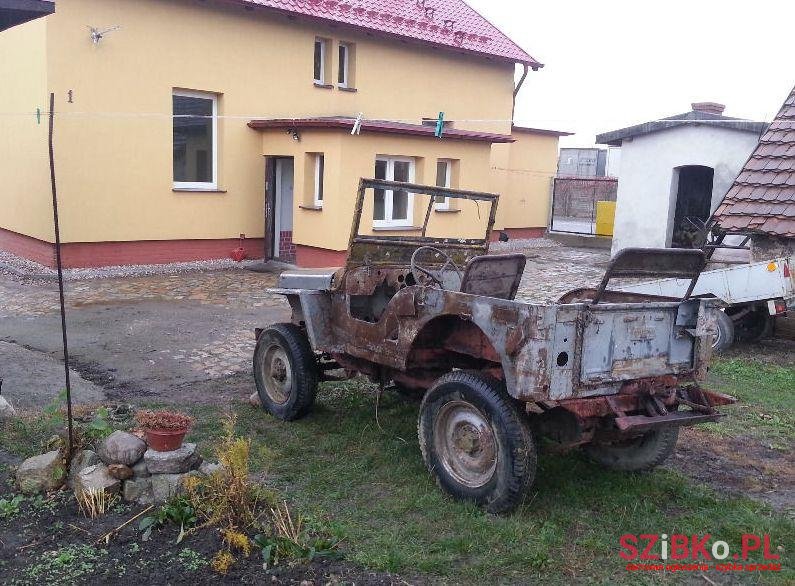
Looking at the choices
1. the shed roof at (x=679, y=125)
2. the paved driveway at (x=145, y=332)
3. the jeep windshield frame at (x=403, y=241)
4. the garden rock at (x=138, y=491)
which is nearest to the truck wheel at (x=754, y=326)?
the paved driveway at (x=145, y=332)

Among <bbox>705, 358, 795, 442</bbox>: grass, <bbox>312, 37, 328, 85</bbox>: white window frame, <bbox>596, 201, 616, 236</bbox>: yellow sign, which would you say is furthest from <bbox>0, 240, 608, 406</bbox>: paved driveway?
<bbox>596, 201, 616, 236</bbox>: yellow sign

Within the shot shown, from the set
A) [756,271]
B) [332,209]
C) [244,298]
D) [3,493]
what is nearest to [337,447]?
[3,493]

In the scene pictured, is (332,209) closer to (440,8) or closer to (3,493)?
(440,8)

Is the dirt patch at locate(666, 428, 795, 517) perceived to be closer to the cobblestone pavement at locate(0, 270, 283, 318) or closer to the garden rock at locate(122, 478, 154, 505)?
the garden rock at locate(122, 478, 154, 505)

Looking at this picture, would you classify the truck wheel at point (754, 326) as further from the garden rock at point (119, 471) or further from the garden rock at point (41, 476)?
the garden rock at point (41, 476)

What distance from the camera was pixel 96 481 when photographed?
15.2ft

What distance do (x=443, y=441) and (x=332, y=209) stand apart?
10.7 meters

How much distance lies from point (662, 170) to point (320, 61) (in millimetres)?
7899

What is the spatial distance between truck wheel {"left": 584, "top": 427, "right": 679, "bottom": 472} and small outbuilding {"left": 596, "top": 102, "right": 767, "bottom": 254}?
11258mm

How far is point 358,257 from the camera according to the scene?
6125mm

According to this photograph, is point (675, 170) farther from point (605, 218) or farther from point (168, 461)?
point (168, 461)

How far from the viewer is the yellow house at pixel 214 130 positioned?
13875 millimetres

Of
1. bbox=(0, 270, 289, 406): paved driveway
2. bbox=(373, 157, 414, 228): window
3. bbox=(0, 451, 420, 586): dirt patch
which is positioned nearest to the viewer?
bbox=(0, 451, 420, 586): dirt patch

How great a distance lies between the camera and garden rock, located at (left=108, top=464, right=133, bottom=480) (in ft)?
15.4
